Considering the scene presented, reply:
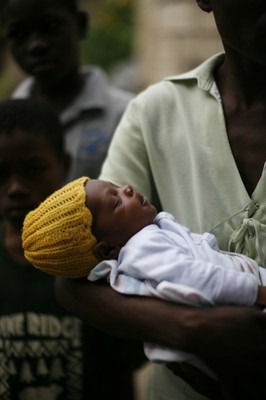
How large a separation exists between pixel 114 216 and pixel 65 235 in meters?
0.15

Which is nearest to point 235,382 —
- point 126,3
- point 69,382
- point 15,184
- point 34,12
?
point 69,382

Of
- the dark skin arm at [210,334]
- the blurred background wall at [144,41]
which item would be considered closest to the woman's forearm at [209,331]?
the dark skin arm at [210,334]

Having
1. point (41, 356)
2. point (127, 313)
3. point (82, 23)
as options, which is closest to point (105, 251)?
point (127, 313)

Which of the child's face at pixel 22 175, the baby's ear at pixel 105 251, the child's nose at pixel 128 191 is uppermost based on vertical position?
the child's nose at pixel 128 191

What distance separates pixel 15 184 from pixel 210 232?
1091 millimetres

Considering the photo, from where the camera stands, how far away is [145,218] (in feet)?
7.46

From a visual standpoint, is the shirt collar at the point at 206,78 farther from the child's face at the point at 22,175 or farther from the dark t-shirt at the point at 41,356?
the dark t-shirt at the point at 41,356

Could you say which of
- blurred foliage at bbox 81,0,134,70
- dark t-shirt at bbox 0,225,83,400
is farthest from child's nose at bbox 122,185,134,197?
blurred foliage at bbox 81,0,134,70

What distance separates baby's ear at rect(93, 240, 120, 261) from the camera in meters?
2.23

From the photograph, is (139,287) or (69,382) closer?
(139,287)

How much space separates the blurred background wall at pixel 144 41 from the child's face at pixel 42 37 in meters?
3.34

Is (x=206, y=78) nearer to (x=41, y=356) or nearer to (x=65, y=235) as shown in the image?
(x=65, y=235)

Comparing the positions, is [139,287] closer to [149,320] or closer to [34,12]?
[149,320]

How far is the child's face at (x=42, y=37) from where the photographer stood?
3887 millimetres
